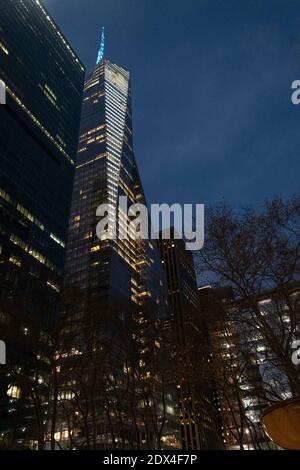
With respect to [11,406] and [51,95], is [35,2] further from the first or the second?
[11,406]

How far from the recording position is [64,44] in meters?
141

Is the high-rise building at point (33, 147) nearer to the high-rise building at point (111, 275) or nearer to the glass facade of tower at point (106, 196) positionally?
the high-rise building at point (111, 275)

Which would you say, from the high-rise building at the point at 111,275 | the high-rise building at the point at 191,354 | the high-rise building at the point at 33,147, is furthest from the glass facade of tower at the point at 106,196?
Result: the high-rise building at the point at 191,354

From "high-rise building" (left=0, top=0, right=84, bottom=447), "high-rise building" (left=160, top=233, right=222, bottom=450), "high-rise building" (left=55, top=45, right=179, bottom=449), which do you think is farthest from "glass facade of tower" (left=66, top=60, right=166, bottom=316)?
"high-rise building" (left=160, top=233, right=222, bottom=450)

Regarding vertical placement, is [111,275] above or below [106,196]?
below

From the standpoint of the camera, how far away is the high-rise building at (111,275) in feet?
83.8

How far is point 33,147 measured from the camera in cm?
9638

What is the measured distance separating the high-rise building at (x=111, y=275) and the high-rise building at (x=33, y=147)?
9.42 m

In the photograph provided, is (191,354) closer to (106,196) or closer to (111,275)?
(111,275)

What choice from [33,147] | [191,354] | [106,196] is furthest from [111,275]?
[191,354]

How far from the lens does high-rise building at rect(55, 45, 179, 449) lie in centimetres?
2555

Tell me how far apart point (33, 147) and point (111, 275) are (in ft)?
136

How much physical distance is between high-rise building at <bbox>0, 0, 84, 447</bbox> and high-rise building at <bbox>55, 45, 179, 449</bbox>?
371 inches

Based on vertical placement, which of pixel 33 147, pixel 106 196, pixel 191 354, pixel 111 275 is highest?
pixel 106 196
